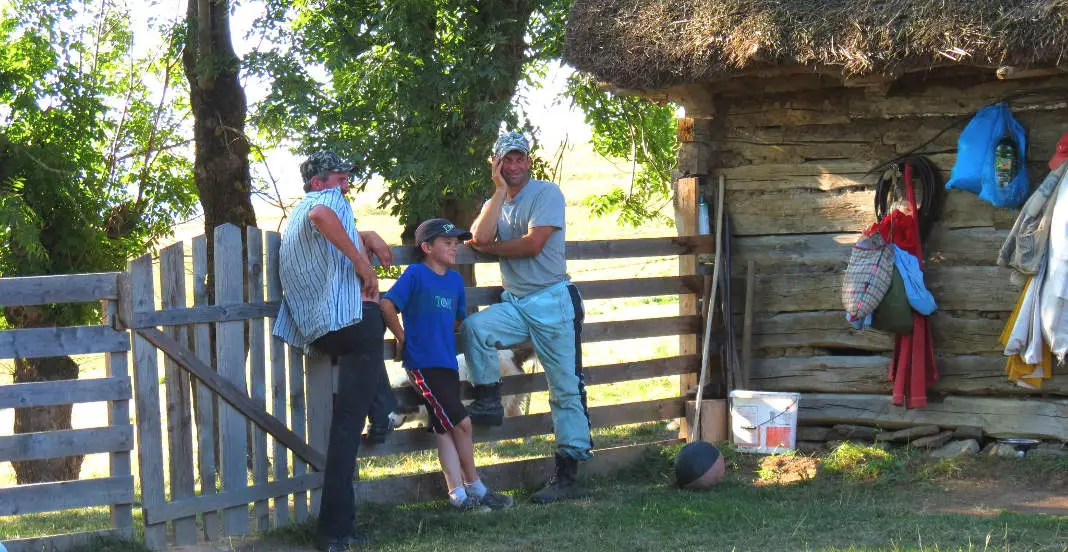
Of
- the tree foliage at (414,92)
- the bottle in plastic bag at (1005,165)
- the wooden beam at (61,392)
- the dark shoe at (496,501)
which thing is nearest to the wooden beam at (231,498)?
the wooden beam at (61,392)

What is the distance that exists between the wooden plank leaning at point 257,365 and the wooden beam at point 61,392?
0.74 m

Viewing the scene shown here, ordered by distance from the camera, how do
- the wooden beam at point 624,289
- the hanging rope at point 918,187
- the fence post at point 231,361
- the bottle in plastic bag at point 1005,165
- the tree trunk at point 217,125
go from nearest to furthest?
1. the fence post at point 231,361
2. the wooden beam at point 624,289
3. the bottle in plastic bag at point 1005,165
4. the hanging rope at point 918,187
5. the tree trunk at point 217,125

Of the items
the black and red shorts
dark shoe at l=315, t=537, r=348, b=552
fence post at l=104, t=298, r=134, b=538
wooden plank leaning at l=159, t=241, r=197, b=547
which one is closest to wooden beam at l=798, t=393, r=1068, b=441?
the black and red shorts

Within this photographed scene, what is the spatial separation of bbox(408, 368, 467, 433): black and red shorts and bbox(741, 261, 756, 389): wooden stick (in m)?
2.74

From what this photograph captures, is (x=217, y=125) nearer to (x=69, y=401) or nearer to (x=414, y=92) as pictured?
(x=414, y=92)

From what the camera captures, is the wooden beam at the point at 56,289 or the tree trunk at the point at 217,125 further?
the tree trunk at the point at 217,125

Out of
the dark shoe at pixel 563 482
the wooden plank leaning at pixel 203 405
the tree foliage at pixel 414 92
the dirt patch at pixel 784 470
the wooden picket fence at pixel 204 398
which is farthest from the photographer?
the tree foliage at pixel 414 92

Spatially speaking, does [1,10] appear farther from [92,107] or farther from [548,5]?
[548,5]

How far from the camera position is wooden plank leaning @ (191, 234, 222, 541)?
19.1 feet

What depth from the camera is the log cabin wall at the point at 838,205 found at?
7586 mm

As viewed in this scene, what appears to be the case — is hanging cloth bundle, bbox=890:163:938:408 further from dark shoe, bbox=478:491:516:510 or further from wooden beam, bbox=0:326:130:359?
wooden beam, bbox=0:326:130:359

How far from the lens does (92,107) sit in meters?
11.6

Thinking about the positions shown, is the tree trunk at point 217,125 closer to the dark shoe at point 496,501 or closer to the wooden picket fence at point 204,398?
the wooden picket fence at point 204,398

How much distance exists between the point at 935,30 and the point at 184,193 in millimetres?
9188
